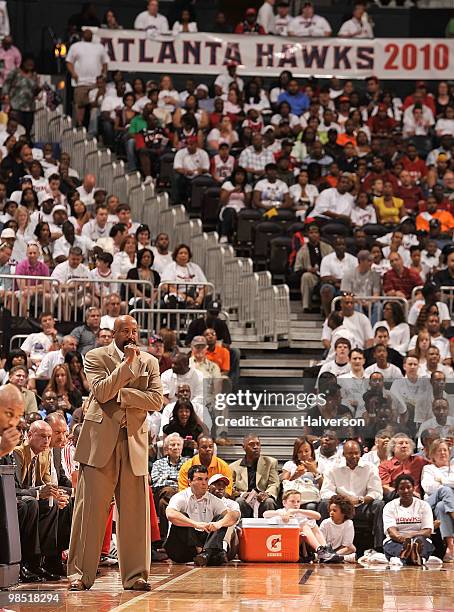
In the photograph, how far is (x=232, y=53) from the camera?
27078 mm

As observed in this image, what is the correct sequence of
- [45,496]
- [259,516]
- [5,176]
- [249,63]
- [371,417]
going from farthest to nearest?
[249,63] < [5,176] < [371,417] < [259,516] < [45,496]

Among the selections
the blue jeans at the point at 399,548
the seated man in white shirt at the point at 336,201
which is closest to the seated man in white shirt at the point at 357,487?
the blue jeans at the point at 399,548

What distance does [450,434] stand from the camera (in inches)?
618

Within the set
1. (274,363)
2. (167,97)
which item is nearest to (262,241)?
(274,363)

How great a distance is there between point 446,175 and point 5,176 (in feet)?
24.2

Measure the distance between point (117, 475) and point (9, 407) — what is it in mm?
3482

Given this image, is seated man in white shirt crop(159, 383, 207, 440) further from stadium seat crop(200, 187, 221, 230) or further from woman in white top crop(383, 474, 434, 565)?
stadium seat crop(200, 187, 221, 230)

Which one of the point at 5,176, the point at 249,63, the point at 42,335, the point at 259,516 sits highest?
the point at 249,63

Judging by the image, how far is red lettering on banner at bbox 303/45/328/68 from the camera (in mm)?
27297

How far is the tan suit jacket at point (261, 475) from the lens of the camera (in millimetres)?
15203

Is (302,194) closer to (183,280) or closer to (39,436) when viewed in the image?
(183,280)

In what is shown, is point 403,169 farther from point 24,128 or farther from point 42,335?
point 42,335

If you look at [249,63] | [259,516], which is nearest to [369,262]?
[259,516]

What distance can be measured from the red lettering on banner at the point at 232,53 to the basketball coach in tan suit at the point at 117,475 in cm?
1674
